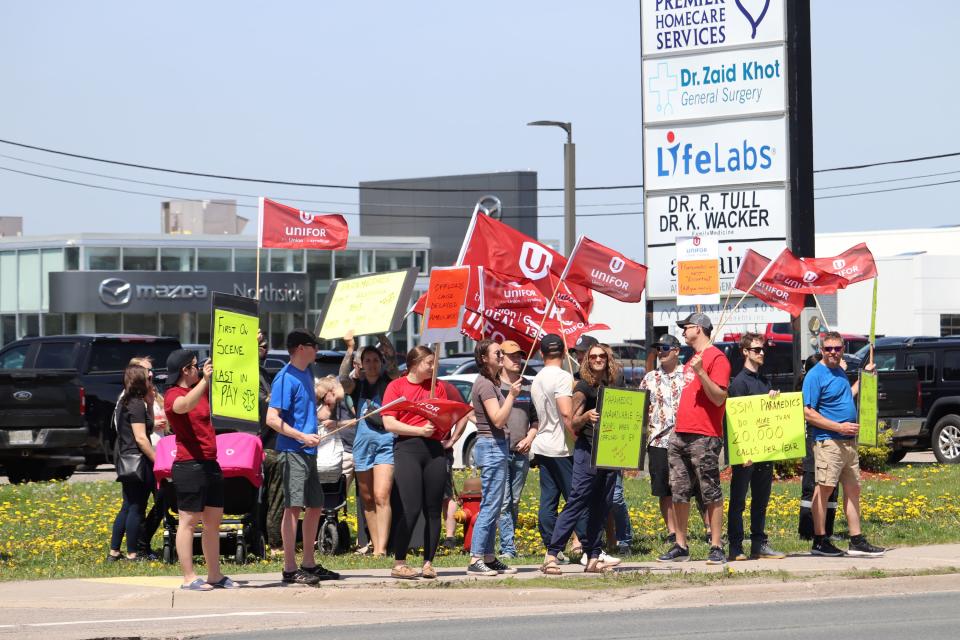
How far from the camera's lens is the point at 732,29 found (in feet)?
70.4

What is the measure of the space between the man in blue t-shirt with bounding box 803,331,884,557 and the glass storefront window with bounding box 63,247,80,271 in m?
45.0

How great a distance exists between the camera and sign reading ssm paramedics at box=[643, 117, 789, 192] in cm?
2119

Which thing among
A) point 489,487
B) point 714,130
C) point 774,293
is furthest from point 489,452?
point 714,130

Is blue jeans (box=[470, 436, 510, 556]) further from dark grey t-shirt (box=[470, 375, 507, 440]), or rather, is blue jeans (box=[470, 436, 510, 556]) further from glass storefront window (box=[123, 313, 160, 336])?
glass storefront window (box=[123, 313, 160, 336])

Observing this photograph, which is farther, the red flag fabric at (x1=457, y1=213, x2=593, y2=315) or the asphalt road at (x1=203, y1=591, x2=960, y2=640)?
the red flag fabric at (x1=457, y1=213, x2=593, y2=315)

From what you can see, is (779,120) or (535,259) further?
(779,120)

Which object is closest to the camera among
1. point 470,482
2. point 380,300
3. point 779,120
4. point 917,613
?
point 917,613

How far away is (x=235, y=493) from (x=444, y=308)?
7.80 ft

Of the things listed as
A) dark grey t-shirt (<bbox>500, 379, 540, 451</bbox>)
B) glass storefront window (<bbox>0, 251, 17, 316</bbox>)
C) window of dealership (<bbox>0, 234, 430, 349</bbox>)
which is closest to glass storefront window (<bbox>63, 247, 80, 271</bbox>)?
window of dealership (<bbox>0, 234, 430, 349</bbox>)

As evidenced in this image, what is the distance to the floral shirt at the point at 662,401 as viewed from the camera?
13.1 metres

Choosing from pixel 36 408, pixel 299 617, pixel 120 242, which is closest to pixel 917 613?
pixel 299 617

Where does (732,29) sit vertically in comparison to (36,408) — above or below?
above

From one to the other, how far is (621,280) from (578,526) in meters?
4.58

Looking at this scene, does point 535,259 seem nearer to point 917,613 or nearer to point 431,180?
point 917,613
